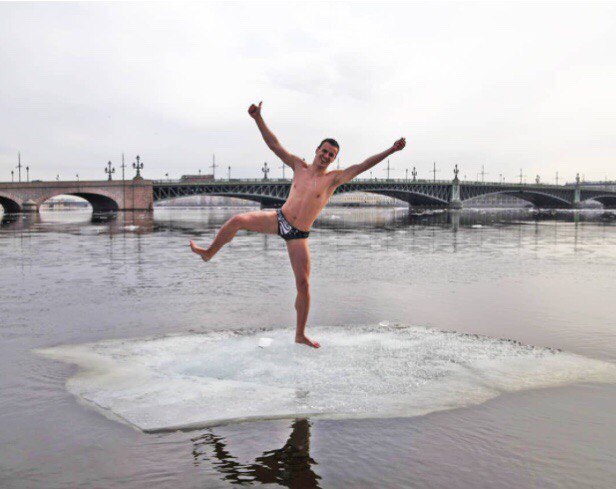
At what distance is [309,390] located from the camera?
463 cm

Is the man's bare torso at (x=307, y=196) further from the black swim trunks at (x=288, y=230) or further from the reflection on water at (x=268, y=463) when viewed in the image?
the reflection on water at (x=268, y=463)

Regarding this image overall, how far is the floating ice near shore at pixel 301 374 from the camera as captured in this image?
4230 mm

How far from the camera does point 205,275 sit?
13125 millimetres

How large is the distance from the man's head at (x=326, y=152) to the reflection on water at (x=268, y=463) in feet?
10.6

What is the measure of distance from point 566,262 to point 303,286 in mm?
12931

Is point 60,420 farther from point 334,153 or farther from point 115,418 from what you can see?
point 334,153

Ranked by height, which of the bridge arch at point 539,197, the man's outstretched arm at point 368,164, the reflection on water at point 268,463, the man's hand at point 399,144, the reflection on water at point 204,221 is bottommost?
the reflection on water at point 268,463

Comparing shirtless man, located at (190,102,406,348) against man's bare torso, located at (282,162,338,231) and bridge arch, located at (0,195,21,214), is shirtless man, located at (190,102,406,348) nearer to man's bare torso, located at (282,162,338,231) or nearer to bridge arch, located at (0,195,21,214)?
man's bare torso, located at (282,162,338,231)

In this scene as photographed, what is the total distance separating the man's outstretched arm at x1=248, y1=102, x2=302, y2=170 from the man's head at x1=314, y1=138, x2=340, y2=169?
0.29 metres

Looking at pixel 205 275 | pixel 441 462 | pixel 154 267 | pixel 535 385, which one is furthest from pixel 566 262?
pixel 441 462

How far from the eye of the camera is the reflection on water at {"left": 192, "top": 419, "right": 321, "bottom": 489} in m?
3.13

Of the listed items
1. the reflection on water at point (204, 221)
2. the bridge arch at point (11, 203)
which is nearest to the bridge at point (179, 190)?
the bridge arch at point (11, 203)

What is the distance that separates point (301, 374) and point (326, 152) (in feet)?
8.11

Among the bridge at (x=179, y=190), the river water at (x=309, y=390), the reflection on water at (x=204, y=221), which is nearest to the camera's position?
the river water at (x=309, y=390)
